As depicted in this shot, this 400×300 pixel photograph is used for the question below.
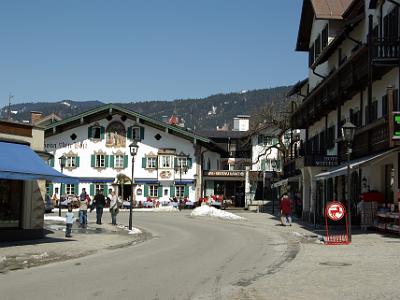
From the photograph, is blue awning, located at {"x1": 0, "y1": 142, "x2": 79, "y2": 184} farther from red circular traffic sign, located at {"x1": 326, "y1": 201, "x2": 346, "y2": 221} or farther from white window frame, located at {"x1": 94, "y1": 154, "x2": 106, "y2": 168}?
white window frame, located at {"x1": 94, "y1": 154, "x2": 106, "y2": 168}

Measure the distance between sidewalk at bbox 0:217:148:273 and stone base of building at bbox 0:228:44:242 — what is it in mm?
338

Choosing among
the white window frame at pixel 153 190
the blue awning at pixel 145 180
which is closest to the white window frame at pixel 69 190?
the blue awning at pixel 145 180

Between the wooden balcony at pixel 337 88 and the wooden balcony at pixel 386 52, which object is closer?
the wooden balcony at pixel 386 52

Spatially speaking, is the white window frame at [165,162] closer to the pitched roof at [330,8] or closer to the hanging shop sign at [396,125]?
the pitched roof at [330,8]

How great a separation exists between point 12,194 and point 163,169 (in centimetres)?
4153

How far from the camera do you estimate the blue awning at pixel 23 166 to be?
17.6 metres

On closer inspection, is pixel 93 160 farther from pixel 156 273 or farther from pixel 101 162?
pixel 156 273

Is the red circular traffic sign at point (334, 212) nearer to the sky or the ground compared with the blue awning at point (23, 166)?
nearer to the ground

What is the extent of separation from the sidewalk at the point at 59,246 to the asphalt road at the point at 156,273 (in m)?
0.61

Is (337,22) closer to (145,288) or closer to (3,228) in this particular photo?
(3,228)

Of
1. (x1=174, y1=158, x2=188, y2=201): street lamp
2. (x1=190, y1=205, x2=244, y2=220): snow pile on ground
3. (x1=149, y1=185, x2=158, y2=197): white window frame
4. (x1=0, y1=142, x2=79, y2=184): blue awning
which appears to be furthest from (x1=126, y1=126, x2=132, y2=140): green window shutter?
(x1=0, y1=142, x2=79, y2=184): blue awning

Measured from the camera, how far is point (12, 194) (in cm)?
2055

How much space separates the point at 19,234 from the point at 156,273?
897 centimetres

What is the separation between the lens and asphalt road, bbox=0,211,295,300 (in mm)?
10531
